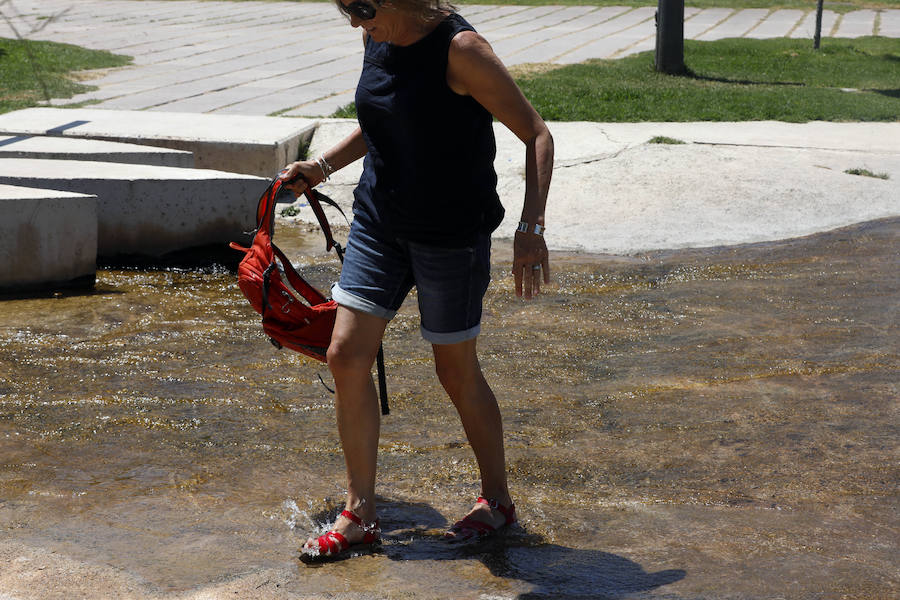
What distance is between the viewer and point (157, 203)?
21.4ft

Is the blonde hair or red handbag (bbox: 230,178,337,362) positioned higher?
the blonde hair

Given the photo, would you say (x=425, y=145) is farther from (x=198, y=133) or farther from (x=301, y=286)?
(x=198, y=133)

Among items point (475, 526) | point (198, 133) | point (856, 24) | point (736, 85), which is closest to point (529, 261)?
point (475, 526)

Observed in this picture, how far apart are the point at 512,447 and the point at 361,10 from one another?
69.8 inches

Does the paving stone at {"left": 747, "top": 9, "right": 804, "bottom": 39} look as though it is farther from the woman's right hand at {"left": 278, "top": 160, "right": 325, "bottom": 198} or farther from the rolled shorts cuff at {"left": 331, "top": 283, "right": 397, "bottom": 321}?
the rolled shorts cuff at {"left": 331, "top": 283, "right": 397, "bottom": 321}

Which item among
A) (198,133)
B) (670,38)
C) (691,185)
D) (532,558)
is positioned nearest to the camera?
(532,558)

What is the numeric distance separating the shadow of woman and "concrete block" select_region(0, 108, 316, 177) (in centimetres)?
501

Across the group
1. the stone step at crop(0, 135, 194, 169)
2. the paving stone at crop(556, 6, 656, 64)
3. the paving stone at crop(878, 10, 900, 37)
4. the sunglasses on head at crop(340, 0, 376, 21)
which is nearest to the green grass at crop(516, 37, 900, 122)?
the paving stone at crop(556, 6, 656, 64)

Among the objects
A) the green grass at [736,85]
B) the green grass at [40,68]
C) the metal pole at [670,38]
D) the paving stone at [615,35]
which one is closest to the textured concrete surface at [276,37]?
the paving stone at [615,35]

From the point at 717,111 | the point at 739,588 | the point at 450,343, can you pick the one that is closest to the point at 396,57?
the point at 450,343

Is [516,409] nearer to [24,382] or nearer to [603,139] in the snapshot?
[24,382]

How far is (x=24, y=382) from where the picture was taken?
4527mm

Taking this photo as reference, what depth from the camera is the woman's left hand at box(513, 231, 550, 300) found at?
2904 millimetres

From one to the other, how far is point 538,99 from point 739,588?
8.39 m
